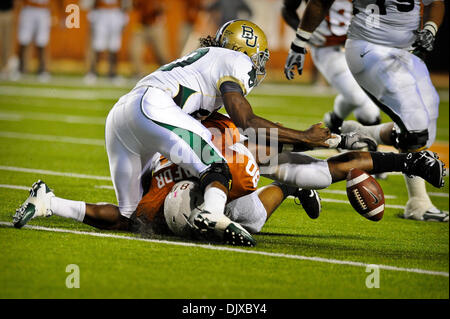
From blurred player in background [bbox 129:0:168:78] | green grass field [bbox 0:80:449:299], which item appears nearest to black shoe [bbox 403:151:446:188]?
green grass field [bbox 0:80:449:299]

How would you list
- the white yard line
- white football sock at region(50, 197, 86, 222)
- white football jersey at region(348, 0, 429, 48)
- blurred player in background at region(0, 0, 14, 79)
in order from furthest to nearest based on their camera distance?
blurred player in background at region(0, 0, 14, 79), the white yard line, white football jersey at region(348, 0, 429, 48), white football sock at region(50, 197, 86, 222)

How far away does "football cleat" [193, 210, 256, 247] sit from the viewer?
414 cm

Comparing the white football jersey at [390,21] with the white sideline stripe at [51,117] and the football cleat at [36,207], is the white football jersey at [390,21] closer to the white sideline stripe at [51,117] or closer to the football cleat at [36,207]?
the football cleat at [36,207]

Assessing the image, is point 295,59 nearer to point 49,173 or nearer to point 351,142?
point 351,142

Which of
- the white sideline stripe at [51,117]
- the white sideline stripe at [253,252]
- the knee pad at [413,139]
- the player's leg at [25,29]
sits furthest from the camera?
the player's leg at [25,29]

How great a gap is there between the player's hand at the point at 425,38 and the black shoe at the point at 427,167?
1.11m

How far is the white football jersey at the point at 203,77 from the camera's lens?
4.44 meters

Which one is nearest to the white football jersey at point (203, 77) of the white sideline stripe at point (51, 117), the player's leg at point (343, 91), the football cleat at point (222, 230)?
the football cleat at point (222, 230)

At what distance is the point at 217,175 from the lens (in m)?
4.27

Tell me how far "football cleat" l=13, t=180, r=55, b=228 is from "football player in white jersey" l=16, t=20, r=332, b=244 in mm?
11

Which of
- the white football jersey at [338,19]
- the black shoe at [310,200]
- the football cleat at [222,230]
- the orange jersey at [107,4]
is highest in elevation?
the white football jersey at [338,19]

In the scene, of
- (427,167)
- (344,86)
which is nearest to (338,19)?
(344,86)

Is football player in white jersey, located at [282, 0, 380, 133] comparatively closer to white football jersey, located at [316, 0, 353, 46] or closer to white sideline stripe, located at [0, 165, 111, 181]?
white football jersey, located at [316, 0, 353, 46]
